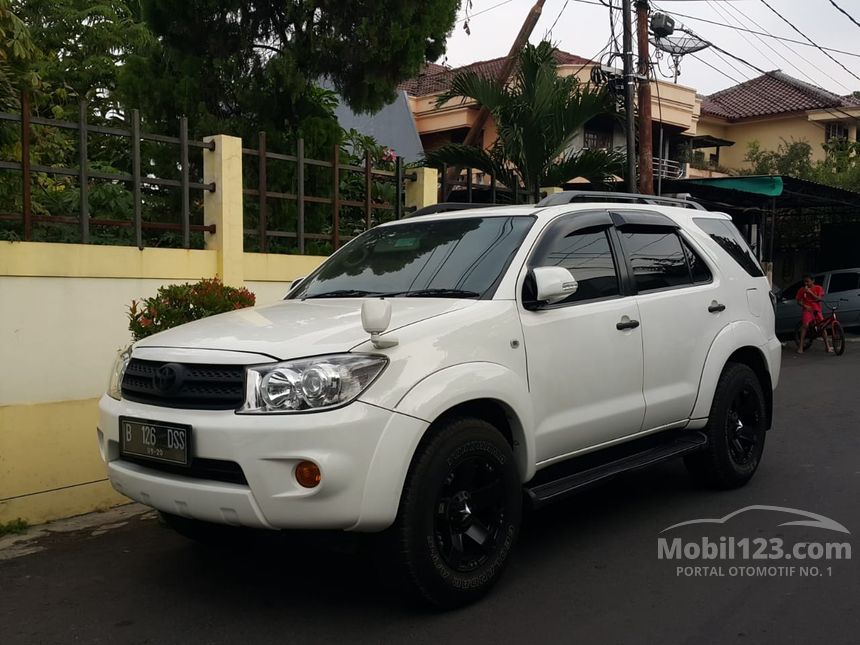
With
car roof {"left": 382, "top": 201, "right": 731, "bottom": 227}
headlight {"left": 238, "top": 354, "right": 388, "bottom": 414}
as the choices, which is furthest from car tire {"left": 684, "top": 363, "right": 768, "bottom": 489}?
headlight {"left": 238, "top": 354, "right": 388, "bottom": 414}

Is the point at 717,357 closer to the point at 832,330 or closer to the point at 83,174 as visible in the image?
the point at 83,174

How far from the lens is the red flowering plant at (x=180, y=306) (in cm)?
535

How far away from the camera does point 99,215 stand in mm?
7016

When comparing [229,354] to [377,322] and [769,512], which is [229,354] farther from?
[769,512]

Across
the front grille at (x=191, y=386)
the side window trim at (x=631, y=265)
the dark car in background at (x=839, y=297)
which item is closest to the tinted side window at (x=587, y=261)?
the side window trim at (x=631, y=265)

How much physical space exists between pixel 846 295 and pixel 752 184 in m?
4.33

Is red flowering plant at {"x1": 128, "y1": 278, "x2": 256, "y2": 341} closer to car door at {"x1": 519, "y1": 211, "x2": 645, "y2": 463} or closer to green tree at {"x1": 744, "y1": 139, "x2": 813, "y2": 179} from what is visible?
car door at {"x1": 519, "y1": 211, "x2": 645, "y2": 463}

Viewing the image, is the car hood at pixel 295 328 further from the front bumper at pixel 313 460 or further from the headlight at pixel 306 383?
the front bumper at pixel 313 460

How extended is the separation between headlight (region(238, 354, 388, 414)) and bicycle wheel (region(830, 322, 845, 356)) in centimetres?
1430

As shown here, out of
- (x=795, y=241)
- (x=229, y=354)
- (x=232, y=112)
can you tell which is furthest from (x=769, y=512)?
(x=795, y=241)

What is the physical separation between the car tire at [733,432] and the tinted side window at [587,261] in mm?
1226

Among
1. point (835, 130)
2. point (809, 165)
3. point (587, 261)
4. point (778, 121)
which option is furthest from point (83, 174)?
point (835, 130)

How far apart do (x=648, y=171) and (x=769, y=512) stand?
34.1 feet

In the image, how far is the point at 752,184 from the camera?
16.3 meters
